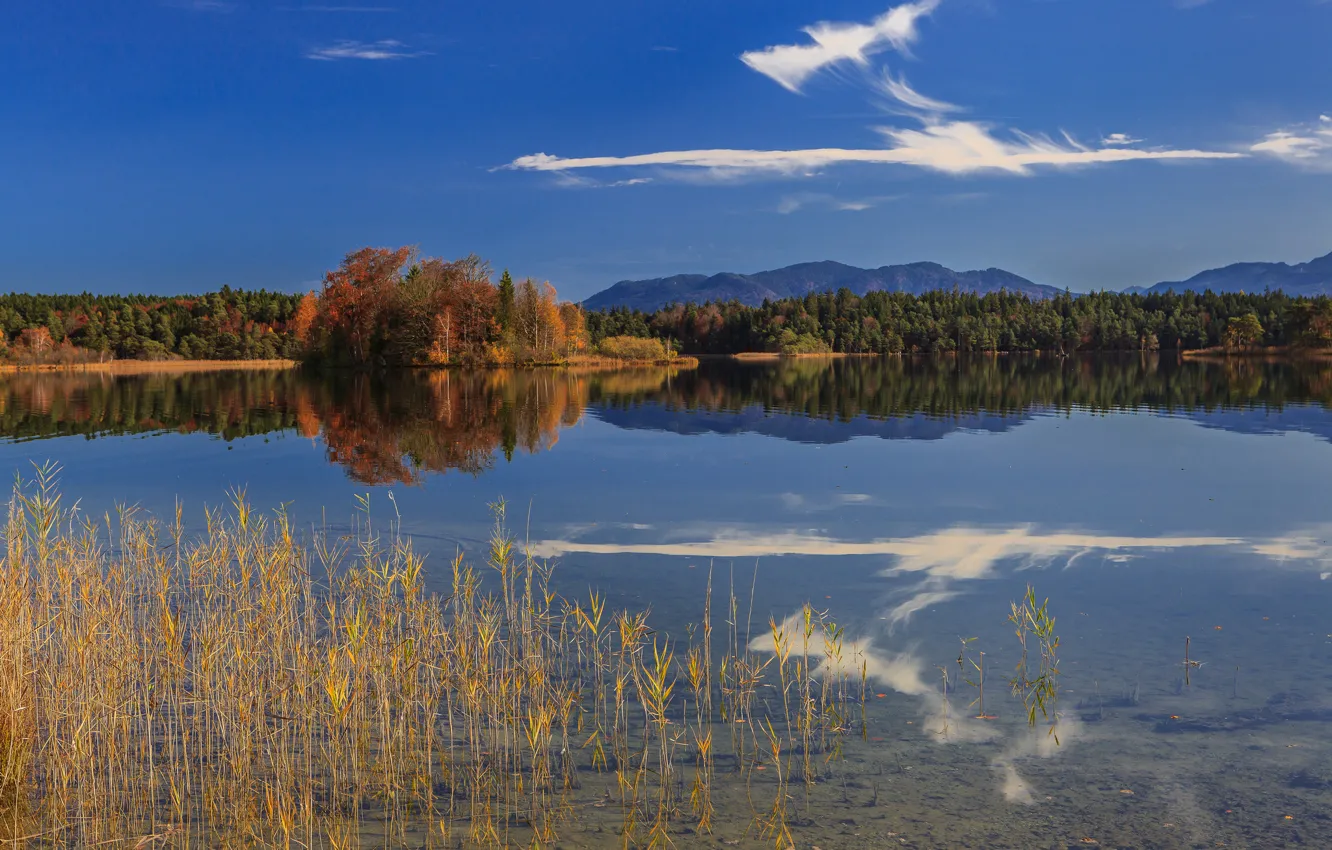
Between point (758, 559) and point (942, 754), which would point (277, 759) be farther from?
point (758, 559)

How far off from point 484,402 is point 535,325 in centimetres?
5017

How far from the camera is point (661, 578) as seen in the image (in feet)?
40.3

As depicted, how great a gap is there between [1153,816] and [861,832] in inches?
75.5

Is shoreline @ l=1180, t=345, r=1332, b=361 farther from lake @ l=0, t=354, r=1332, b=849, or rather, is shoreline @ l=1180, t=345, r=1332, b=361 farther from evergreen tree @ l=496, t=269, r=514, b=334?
lake @ l=0, t=354, r=1332, b=849

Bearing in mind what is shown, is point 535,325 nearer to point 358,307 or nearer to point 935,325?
point 358,307

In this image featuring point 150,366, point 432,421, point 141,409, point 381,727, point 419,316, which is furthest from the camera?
point 150,366

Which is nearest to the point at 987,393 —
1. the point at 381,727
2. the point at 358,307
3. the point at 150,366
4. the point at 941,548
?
the point at 941,548

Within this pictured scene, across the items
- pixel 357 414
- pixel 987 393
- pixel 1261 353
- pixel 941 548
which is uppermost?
pixel 1261 353

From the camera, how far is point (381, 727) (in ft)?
23.9

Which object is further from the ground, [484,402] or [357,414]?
[484,402]

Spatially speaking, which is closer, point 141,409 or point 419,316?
point 141,409

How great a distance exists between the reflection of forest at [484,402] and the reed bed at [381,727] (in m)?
12.1

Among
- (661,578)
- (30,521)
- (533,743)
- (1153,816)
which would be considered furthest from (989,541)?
(30,521)

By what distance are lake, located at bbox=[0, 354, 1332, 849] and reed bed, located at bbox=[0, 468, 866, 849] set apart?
0.32m
